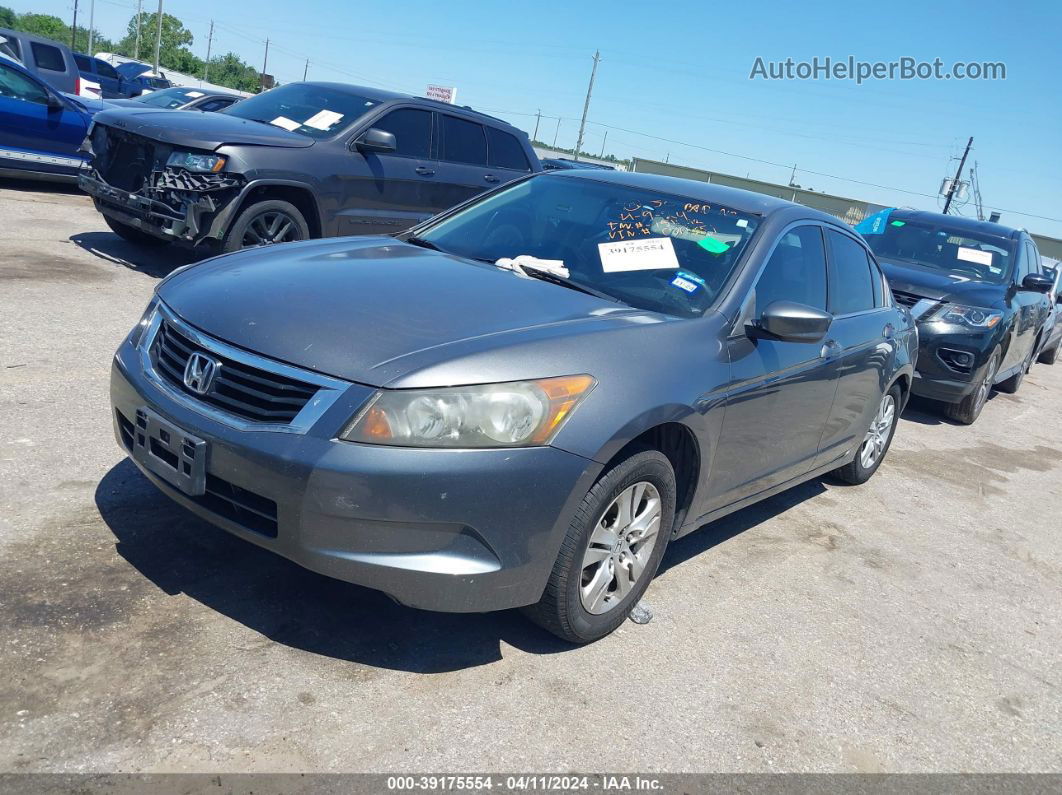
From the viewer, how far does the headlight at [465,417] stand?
2.68 metres

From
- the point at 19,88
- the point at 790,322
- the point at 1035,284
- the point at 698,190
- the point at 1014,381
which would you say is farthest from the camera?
the point at 1014,381

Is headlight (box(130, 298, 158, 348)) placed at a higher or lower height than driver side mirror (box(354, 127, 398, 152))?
lower

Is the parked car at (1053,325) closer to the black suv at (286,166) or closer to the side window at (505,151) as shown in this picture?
the side window at (505,151)

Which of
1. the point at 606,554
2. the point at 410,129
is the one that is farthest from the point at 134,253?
the point at 606,554

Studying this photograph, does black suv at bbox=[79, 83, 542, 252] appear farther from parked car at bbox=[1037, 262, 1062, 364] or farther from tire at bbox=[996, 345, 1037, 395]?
parked car at bbox=[1037, 262, 1062, 364]

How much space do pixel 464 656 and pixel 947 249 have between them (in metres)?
7.95

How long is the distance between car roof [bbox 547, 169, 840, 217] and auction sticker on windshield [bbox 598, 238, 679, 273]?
0.47m

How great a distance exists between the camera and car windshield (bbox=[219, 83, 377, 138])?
805 centimetres

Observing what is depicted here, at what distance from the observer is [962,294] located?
8414 mm

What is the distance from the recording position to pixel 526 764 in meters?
2.64

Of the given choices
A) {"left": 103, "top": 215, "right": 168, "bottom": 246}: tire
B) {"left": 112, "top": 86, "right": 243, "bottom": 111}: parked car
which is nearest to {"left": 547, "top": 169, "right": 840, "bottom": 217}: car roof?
{"left": 103, "top": 215, "right": 168, "bottom": 246}: tire

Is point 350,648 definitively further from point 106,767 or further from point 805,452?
point 805,452

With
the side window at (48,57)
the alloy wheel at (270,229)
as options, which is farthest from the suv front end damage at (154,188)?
the side window at (48,57)

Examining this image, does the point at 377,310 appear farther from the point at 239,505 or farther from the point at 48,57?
the point at 48,57
